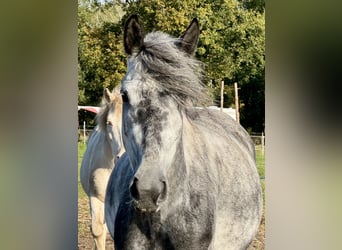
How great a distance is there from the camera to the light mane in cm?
169

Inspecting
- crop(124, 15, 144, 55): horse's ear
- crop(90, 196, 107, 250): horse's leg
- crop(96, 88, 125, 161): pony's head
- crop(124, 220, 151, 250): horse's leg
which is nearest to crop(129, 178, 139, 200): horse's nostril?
crop(124, 220, 151, 250): horse's leg

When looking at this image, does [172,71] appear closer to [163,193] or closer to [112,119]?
[163,193]

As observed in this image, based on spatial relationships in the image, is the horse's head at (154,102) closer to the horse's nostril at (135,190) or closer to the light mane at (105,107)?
the horse's nostril at (135,190)

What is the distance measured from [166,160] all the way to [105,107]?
78 centimetres

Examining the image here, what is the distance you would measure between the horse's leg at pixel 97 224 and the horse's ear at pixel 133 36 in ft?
2.89

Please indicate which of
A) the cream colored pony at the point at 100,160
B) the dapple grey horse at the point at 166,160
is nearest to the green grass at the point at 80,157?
the cream colored pony at the point at 100,160

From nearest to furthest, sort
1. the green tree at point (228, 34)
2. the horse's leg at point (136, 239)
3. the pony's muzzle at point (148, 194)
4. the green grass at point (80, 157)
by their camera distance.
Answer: the pony's muzzle at point (148, 194) < the horse's leg at point (136, 239) < the green tree at point (228, 34) < the green grass at point (80, 157)

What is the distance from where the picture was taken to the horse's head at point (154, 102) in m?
0.98

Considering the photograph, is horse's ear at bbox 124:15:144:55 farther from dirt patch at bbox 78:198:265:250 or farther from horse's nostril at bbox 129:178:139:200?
dirt patch at bbox 78:198:265:250

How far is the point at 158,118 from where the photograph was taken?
99 cm

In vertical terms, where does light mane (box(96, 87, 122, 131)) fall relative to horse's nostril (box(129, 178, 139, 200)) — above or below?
above

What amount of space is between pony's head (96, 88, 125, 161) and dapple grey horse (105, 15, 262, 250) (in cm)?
40
